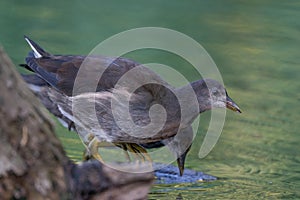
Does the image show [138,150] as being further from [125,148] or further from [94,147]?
[94,147]

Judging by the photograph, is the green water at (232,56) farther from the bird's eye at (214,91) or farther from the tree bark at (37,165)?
the tree bark at (37,165)

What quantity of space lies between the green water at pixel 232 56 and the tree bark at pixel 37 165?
7.42 ft

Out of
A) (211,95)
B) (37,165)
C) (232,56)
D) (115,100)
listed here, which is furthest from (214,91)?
(232,56)

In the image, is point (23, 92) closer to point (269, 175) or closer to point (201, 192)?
point (201, 192)

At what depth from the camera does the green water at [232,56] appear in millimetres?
6758

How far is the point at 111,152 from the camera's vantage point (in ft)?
23.8

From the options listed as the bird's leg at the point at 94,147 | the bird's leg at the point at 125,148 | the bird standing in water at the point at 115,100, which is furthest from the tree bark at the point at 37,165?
the bird's leg at the point at 125,148

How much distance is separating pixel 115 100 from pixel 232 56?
14.6 ft

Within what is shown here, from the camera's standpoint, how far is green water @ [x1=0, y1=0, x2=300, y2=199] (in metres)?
6.76

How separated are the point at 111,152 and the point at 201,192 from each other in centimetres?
130

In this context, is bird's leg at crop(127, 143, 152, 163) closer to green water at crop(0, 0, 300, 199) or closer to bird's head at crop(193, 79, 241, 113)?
green water at crop(0, 0, 300, 199)

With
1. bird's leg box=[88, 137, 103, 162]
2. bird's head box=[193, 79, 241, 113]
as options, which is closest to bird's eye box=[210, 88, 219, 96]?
bird's head box=[193, 79, 241, 113]

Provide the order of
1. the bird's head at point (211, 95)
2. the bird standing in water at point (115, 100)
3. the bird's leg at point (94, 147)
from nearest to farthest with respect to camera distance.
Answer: the bird standing in water at point (115, 100), the bird's leg at point (94, 147), the bird's head at point (211, 95)

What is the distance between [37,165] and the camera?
3.55m
